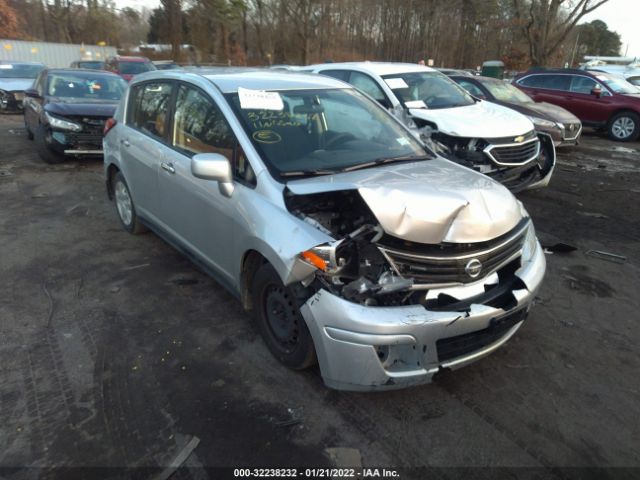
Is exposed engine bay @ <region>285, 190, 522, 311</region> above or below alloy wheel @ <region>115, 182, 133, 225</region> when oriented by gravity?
above

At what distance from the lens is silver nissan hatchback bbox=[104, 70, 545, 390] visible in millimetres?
2562

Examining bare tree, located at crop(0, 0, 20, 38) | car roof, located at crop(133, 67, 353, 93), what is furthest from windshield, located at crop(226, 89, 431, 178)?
bare tree, located at crop(0, 0, 20, 38)

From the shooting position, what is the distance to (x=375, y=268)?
2703 millimetres

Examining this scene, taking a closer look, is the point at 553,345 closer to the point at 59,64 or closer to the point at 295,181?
the point at 295,181

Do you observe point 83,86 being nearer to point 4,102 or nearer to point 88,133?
point 88,133

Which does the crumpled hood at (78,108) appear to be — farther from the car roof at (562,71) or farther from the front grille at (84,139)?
the car roof at (562,71)

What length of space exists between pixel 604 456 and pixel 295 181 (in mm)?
2325

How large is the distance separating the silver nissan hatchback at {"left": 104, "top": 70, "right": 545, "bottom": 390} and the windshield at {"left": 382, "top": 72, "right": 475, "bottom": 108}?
3675mm

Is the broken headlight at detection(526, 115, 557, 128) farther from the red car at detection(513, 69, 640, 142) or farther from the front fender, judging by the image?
the front fender

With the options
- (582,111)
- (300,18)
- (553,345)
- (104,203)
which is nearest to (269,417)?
(553,345)

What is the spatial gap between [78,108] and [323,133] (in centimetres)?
668

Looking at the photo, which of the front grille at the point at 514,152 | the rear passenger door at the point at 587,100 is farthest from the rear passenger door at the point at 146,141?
the rear passenger door at the point at 587,100

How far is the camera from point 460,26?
124 ft

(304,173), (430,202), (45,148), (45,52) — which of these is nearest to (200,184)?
(304,173)
